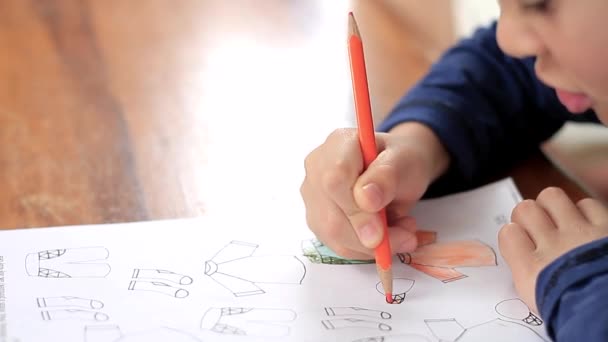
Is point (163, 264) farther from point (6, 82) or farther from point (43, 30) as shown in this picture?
point (43, 30)

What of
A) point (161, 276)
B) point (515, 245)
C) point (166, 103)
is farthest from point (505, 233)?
point (166, 103)

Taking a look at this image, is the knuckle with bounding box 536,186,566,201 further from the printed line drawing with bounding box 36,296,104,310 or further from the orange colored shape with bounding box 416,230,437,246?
the printed line drawing with bounding box 36,296,104,310

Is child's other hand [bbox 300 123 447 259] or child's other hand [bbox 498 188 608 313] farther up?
child's other hand [bbox 300 123 447 259]

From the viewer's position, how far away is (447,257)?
560 millimetres

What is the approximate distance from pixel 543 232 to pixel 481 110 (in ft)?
0.65

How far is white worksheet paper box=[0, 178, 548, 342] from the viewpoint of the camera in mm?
469

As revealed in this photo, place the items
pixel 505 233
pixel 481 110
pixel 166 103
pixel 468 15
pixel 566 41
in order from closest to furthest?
pixel 566 41 → pixel 505 233 → pixel 481 110 → pixel 166 103 → pixel 468 15

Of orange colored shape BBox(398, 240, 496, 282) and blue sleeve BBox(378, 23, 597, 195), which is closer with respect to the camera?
orange colored shape BBox(398, 240, 496, 282)

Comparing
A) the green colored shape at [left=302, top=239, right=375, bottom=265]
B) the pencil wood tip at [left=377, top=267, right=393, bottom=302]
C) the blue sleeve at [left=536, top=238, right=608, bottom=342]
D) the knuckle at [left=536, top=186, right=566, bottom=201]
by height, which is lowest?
the blue sleeve at [left=536, top=238, right=608, bottom=342]

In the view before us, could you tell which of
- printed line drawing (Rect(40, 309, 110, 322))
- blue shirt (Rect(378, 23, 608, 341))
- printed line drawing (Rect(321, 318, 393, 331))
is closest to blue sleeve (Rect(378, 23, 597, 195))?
blue shirt (Rect(378, 23, 608, 341))

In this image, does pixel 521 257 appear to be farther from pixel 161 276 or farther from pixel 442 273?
pixel 161 276

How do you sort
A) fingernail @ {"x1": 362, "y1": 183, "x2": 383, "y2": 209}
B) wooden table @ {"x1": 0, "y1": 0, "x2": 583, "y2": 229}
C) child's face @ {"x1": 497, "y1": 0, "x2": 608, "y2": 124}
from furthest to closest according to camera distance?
wooden table @ {"x1": 0, "y1": 0, "x2": 583, "y2": 229}, fingernail @ {"x1": 362, "y1": 183, "x2": 383, "y2": 209}, child's face @ {"x1": 497, "y1": 0, "x2": 608, "y2": 124}

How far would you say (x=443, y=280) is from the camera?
53 cm

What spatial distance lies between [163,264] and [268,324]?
102mm
